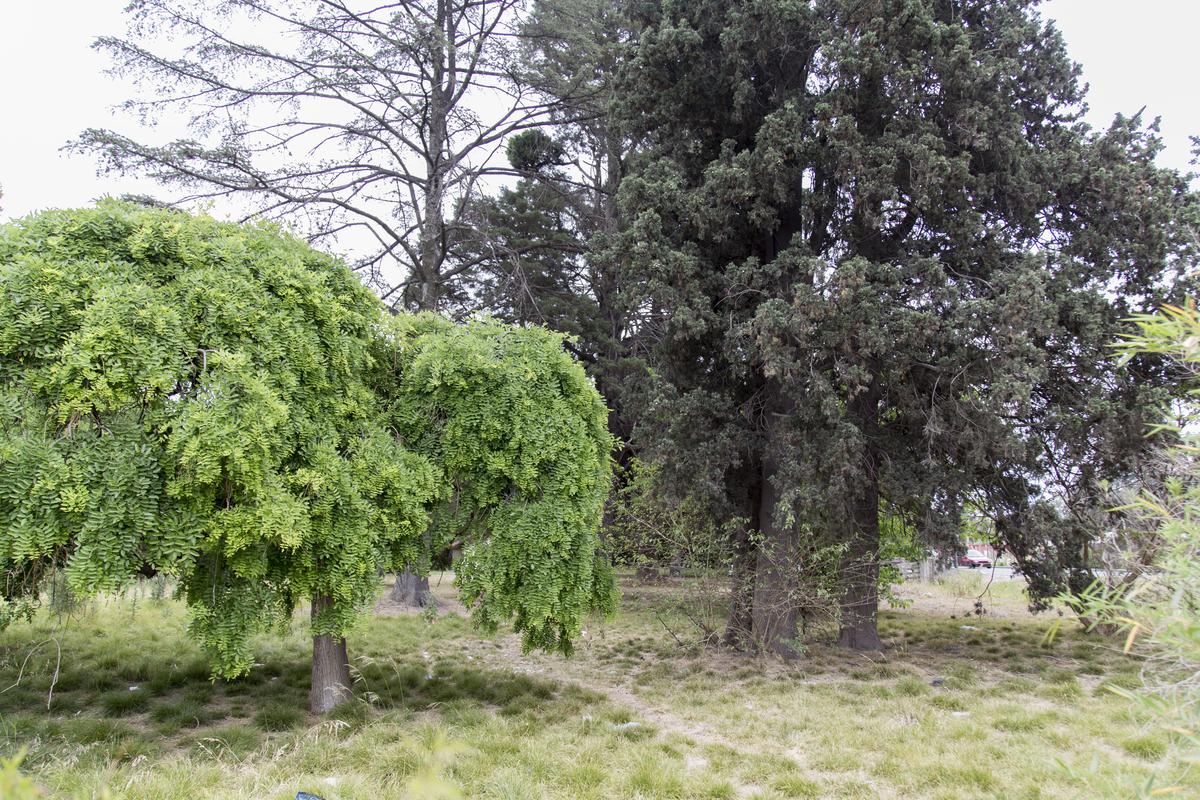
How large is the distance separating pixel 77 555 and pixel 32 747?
70.6 inches

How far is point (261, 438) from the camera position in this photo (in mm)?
5062

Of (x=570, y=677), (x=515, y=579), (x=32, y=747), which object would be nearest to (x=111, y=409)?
(x=32, y=747)

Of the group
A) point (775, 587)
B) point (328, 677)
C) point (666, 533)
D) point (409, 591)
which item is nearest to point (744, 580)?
point (775, 587)

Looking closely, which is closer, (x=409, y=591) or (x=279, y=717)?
(x=279, y=717)

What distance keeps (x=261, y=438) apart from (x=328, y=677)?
321cm

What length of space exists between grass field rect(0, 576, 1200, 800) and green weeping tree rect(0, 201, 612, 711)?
86 cm

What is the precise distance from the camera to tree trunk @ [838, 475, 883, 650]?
9.73m

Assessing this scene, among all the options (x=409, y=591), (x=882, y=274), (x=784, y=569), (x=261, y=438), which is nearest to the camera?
(x=261, y=438)

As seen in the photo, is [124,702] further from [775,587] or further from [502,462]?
[775,587]

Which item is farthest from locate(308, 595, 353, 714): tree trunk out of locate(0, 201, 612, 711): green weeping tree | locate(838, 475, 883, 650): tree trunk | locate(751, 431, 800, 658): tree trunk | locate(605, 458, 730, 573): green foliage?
locate(838, 475, 883, 650): tree trunk

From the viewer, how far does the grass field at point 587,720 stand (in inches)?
191

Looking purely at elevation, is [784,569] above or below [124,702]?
above

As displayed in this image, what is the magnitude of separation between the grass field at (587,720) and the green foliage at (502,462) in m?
1.12

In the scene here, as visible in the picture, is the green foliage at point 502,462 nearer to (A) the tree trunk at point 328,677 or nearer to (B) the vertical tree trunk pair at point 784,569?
(A) the tree trunk at point 328,677
